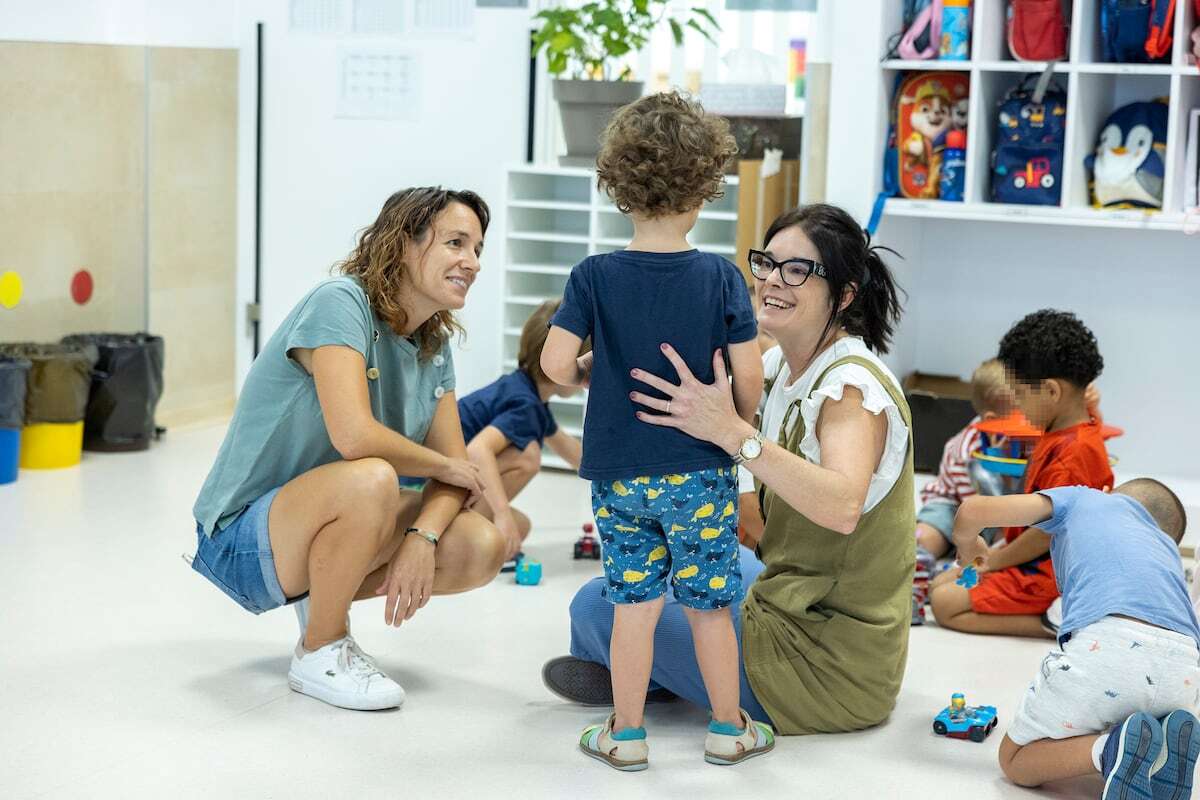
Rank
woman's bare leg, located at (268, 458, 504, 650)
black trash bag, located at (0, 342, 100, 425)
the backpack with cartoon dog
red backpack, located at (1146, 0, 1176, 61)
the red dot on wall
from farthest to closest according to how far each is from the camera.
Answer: the red dot on wall < black trash bag, located at (0, 342, 100, 425) < the backpack with cartoon dog < red backpack, located at (1146, 0, 1176, 61) < woman's bare leg, located at (268, 458, 504, 650)

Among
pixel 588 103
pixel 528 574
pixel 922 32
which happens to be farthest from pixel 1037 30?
pixel 528 574

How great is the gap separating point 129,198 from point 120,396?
0.76m

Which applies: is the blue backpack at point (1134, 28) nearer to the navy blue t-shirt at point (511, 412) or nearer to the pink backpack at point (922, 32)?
the pink backpack at point (922, 32)

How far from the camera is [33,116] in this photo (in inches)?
184

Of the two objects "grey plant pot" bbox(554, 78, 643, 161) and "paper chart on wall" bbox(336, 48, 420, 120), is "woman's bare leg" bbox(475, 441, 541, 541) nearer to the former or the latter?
"grey plant pot" bbox(554, 78, 643, 161)

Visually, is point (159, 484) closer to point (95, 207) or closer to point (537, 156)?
point (95, 207)

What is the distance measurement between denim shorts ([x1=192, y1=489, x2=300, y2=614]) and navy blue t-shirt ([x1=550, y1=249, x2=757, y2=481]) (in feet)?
2.30

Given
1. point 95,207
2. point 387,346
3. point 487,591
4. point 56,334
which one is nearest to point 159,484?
point 56,334

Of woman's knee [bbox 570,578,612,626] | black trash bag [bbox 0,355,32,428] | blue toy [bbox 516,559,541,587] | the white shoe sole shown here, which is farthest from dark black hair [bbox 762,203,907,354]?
black trash bag [bbox 0,355,32,428]

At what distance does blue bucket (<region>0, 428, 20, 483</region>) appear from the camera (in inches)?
170

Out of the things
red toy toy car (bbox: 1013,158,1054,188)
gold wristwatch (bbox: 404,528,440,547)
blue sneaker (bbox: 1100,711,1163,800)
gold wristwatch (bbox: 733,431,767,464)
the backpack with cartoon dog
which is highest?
the backpack with cartoon dog

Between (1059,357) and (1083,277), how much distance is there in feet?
4.92

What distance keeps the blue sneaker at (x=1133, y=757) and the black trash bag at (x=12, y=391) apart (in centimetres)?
332

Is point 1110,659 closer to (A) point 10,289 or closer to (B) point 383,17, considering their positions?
(A) point 10,289
